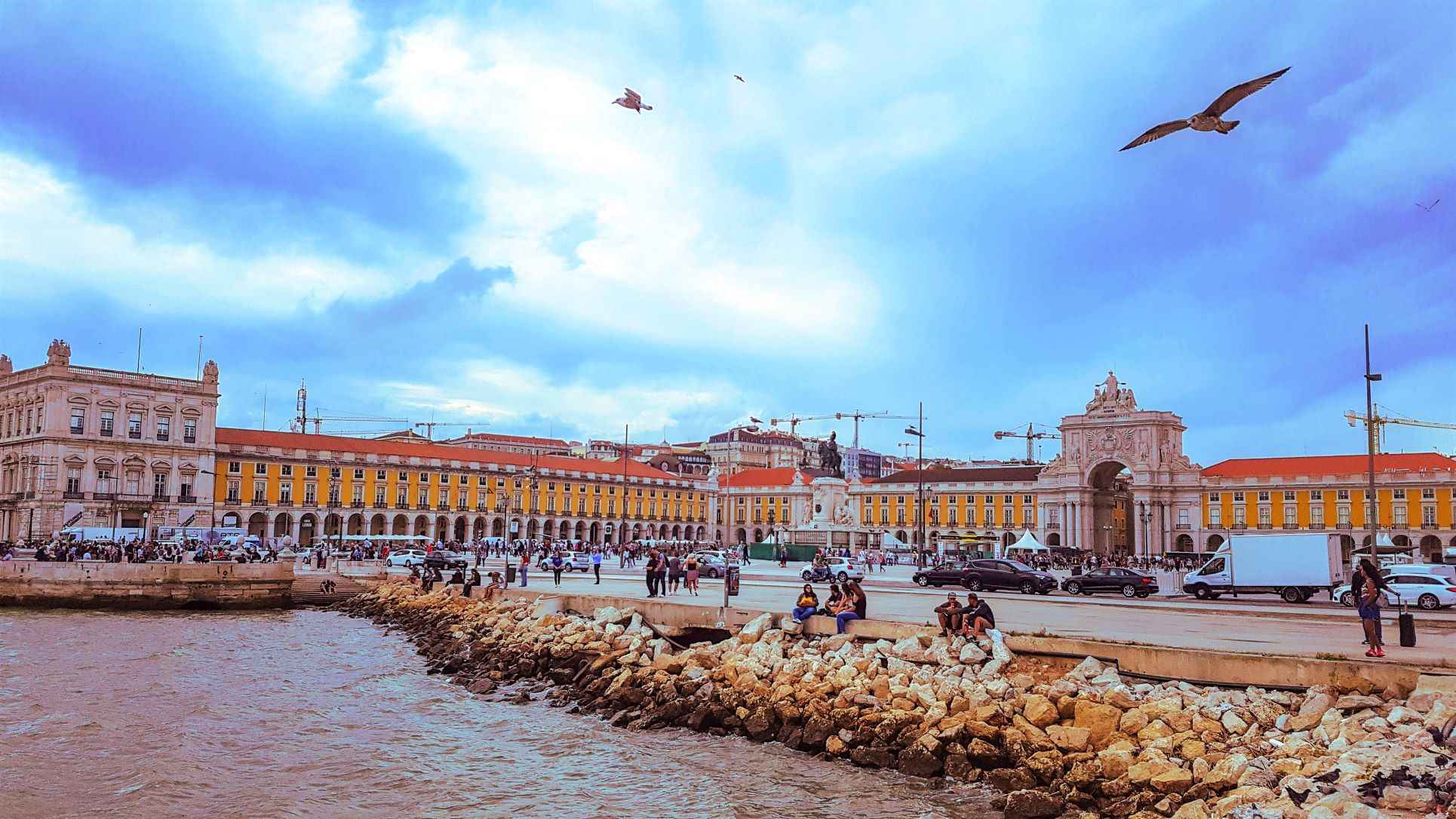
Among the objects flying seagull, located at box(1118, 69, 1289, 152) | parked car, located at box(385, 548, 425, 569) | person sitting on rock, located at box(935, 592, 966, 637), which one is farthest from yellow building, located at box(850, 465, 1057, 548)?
flying seagull, located at box(1118, 69, 1289, 152)

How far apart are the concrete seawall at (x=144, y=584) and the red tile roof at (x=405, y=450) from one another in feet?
158

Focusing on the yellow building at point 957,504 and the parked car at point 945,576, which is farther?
the yellow building at point 957,504

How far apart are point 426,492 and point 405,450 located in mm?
4675

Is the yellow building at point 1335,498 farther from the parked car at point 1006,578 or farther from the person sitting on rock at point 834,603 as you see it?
the person sitting on rock at point 834,603

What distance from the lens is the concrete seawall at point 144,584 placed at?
138ft

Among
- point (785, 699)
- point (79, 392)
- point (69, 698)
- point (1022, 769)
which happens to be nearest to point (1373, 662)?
point (1022, 769)

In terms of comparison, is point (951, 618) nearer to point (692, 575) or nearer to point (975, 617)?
point (975, 617)

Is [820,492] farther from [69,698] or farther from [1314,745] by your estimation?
[1314,745]

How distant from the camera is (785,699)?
18.4 meters

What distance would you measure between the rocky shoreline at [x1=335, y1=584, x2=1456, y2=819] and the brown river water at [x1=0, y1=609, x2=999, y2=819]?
0.68 meters

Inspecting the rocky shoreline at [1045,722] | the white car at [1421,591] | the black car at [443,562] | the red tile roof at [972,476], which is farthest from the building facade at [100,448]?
the white car at [1421,591]

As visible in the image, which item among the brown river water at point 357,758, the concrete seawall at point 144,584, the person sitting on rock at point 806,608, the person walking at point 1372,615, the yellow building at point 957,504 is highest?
the yellow building at point 957,504

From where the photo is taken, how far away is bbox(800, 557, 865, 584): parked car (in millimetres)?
39906

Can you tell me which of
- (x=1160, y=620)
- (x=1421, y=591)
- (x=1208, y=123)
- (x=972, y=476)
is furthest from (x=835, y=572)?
(x=972, y=476)
